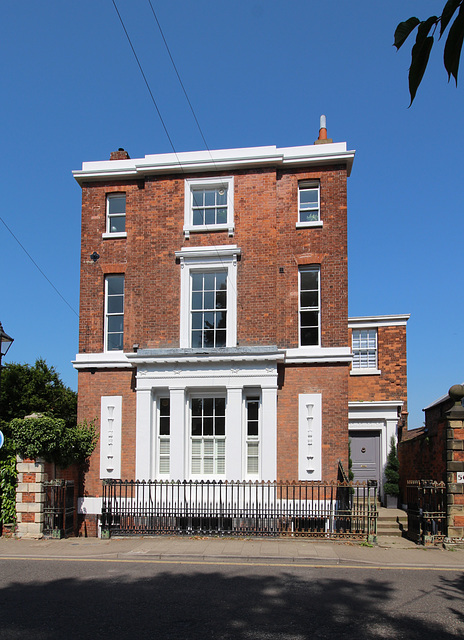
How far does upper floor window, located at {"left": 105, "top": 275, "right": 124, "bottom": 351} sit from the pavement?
19.1ft

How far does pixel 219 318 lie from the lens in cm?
1753

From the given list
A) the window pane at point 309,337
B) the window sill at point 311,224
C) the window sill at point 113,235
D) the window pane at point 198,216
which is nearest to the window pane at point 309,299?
the window pane at point 309,337

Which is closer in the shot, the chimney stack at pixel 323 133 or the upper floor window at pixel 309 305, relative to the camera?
the upper floor window at pixel 309 305

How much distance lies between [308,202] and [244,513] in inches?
346

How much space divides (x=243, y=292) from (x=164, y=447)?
4.87 metres

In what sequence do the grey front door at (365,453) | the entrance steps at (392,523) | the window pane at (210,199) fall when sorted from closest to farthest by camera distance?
the entrance steps at (392,523) → the window pane at (210,199) → the grey front door at (365,453)

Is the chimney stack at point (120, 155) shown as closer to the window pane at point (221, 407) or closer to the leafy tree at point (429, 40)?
the window pane at point (221, 407)

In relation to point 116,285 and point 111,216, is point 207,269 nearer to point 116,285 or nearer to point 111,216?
point 116,285

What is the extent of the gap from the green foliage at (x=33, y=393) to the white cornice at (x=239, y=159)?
14.1m

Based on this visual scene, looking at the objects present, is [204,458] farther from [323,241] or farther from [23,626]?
[23,626]

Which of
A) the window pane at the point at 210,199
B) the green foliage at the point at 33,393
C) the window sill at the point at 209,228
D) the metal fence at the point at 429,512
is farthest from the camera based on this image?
the green foliage at the point at 33,393

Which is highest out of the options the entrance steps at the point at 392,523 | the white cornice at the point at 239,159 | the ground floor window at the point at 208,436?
the white cornice at the point at 239,159

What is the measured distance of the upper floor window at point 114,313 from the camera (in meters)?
18.2

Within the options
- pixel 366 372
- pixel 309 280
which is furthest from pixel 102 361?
pixel 366 372
